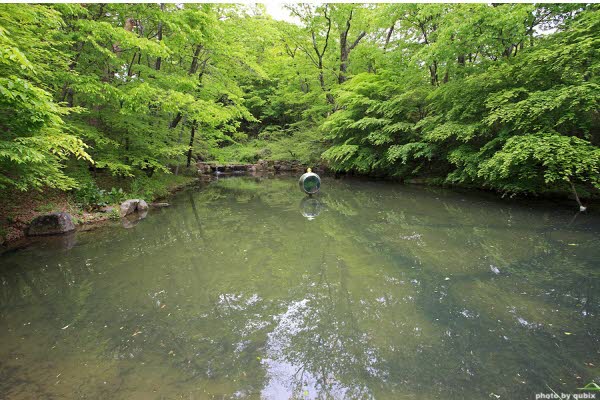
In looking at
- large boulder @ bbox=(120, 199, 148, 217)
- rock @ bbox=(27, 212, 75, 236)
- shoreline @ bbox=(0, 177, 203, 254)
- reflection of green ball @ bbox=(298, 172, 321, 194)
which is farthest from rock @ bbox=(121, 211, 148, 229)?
reflection of green ball @ bbox=(298, 172, 321, 194)

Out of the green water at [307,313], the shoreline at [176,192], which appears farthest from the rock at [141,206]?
the green water at [307,313]

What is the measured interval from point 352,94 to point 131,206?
33.7 ft

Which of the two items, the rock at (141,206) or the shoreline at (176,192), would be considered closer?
the shoreline at (176,192)

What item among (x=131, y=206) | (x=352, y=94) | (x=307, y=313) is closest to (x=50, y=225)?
(x=131, y=206)

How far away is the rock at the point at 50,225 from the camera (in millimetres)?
6227

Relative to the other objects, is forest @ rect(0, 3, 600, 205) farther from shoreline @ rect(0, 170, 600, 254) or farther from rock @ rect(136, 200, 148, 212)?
rock @ rect(136, 200, 148, 212)

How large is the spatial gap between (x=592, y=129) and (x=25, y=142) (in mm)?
11710

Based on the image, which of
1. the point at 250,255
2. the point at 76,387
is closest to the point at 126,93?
the point at 250,255

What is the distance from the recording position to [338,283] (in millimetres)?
4121

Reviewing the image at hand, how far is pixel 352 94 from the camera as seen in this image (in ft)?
45.3

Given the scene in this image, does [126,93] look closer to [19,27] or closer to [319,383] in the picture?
[19,27]

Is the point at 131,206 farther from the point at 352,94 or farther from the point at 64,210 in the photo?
the point at 352,94

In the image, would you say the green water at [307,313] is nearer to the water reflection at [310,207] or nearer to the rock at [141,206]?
the water reflection at [310,207]

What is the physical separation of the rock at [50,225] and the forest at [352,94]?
774mm
